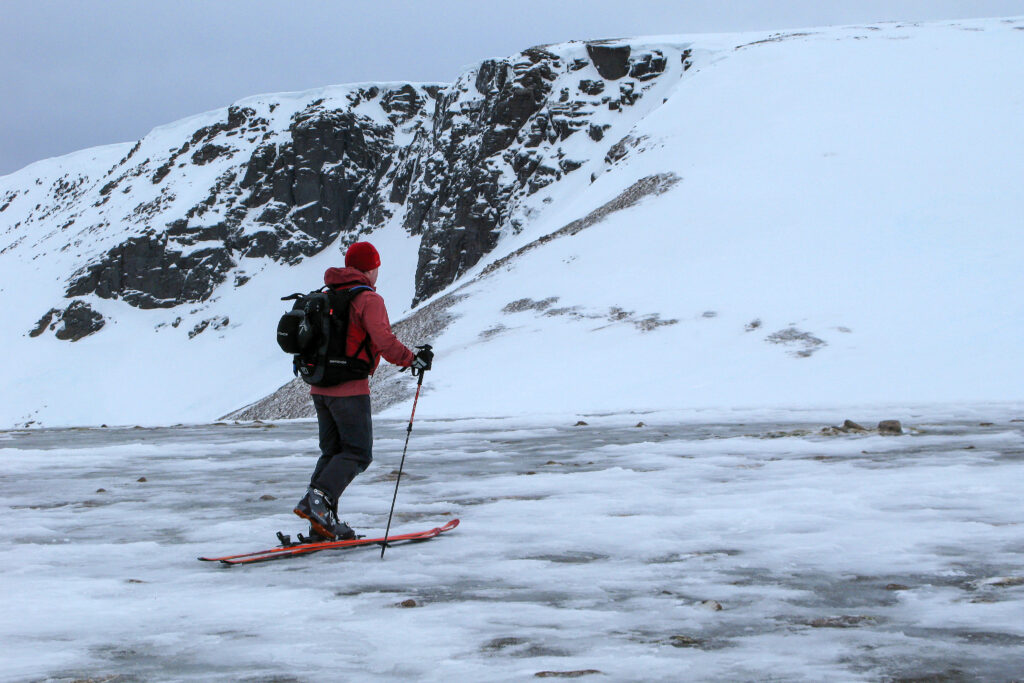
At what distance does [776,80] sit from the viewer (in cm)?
4788

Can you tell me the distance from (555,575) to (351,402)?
2.17 m

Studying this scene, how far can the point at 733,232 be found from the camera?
102ft

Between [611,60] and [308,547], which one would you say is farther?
[611,60]

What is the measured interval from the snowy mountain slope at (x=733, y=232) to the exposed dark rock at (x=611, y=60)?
0.54 ft

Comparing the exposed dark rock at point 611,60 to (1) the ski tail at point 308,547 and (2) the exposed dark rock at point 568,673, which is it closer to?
(1) the ski tail at point 308,547

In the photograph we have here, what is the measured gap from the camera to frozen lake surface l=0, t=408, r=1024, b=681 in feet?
11.4

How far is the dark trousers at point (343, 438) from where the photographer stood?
6.31 metres

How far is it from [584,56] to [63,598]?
80.4m

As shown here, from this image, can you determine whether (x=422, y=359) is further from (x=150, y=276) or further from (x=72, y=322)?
(x=150, y=276)

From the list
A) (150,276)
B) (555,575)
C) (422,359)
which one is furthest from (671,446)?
(150,276)

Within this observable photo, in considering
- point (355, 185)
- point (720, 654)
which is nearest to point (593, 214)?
point (720, 654)

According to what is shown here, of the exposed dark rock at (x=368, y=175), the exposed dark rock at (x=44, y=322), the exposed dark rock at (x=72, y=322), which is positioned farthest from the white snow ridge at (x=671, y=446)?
the exposed dark rock at (x=44, y=322)

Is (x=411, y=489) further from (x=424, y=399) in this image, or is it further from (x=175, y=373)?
(x=175, y=373)

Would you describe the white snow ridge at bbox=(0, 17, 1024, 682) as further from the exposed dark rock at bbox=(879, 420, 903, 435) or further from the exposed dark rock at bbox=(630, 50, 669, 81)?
the exposed dark rock at bbox=(630, 50, 669, 81)
